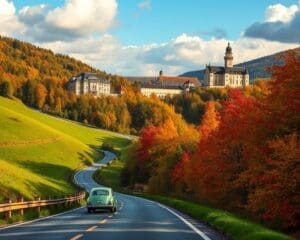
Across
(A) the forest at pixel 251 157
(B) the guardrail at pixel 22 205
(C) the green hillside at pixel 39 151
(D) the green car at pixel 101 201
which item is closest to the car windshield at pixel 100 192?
(D) the green car at pixel 101 201

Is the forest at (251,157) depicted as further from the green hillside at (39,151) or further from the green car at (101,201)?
the green hillside at (39,151)

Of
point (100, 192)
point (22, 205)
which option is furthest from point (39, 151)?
point (22, 205)

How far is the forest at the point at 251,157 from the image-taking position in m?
24.7

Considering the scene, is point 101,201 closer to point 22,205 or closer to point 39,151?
point 22,205

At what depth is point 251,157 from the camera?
33.7 metres

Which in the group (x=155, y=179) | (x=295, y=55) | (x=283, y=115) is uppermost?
(x=295, y=55)

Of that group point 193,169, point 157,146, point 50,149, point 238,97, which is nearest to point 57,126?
point 50,149

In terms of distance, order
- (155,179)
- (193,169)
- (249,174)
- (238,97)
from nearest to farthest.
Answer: (249,174)
(238,97)
(193,169)
(155,179)

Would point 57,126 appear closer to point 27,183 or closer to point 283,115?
point 27,183

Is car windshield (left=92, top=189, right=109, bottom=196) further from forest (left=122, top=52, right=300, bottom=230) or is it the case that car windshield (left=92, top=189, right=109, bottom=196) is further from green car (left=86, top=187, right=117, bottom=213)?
forest (left=122, top=52, right=300, bottom=230)

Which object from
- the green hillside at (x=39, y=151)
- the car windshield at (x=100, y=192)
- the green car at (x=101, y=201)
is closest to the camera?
the green car at (x=101, y=201)

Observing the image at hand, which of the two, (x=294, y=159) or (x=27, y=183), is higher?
(x=294, y=159)

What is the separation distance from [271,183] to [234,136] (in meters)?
16.6

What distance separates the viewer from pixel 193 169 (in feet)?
191
